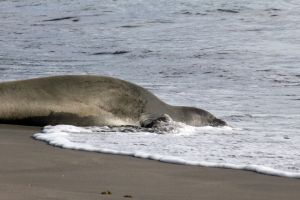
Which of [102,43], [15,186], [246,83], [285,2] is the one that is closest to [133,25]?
[102,43]

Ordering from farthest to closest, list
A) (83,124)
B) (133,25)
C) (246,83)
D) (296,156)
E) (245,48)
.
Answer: (133,25), (245,48), (246,83), (83,124), (296,156)

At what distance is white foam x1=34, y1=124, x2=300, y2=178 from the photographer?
5.18 metres

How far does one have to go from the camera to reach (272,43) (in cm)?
1561

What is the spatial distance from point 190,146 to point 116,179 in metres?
1.57

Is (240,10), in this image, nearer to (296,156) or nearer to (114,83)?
(114,83)

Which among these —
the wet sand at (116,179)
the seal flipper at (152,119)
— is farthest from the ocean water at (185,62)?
the wet sand at (116,179)

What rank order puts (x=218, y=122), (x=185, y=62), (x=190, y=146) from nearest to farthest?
(x=190, y=146) → (x=218, y=122) → (x=185, y=62)

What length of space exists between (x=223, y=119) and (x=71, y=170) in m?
3.19

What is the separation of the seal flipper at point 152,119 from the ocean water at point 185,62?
0.16m

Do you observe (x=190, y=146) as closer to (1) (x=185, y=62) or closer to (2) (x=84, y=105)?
(2) (x=84, y=105)

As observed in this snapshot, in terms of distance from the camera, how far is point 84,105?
7.19 meters

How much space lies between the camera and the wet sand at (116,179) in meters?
3.95

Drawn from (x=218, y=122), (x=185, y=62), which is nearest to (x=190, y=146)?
(x=218, y=122)

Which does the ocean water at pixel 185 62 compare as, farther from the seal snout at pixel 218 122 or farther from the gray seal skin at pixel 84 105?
the gray seal skin at pixel 84 105
